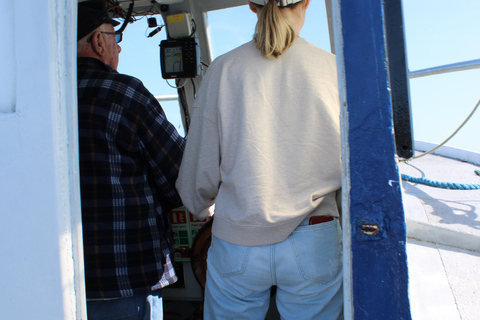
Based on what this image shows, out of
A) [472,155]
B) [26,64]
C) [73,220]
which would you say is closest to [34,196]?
[73,220]

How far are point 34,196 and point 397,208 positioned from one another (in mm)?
818

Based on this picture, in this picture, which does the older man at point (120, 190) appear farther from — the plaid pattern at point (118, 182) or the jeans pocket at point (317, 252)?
the jeans pocket at point (317, 252)

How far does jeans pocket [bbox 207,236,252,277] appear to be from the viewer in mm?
1227

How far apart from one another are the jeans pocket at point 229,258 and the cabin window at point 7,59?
736mm

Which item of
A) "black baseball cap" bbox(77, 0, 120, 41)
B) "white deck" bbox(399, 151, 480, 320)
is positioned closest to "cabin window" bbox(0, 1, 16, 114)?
"black baseball cap" bbox(77, 0, 120, 41)

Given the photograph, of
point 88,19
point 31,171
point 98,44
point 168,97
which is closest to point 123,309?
point 31,171

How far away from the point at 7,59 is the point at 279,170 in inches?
30.4

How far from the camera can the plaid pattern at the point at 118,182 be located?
1.38 meters

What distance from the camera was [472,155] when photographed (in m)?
7.11

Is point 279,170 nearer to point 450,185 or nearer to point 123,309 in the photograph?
point 123,309

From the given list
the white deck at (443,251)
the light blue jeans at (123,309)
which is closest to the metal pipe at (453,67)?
the white deck at (443,251)

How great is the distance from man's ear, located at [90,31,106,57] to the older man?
98mm

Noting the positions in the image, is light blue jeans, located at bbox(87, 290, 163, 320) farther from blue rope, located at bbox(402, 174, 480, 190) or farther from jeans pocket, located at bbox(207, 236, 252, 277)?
blue rope, located at bbox(402, 174, 480, 190)

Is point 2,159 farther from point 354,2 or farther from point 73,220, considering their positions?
point 354,2
